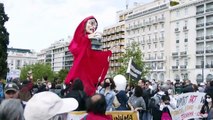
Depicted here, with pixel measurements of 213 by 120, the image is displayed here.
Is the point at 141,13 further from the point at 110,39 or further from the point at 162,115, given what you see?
the point at 162,115

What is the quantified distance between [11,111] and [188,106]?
8.55 meters

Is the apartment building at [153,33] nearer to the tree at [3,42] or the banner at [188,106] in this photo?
the tree at [3,42]

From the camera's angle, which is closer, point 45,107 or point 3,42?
point 45,107

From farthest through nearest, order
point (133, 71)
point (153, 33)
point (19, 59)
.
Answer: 1. point (19, 59)
2. point (153, 33)
3. point (133, 71)

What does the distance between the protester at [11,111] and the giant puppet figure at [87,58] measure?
6262 millimetres

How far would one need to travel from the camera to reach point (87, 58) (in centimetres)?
1074

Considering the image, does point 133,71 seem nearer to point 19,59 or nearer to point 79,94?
point 79,94

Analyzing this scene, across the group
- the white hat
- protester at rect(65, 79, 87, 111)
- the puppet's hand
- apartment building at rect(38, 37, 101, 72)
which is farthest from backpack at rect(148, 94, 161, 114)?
apartment building at rect(38, 37, 101, 72)

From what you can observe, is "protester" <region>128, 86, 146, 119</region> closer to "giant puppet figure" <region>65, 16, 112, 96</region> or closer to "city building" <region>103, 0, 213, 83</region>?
"giant puppet figure" <region>65, 16, 112, 96</region>

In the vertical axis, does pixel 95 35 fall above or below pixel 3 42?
below

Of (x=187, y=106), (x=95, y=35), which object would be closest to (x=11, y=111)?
(x=95, y=35)

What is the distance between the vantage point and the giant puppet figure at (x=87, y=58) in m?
10.5

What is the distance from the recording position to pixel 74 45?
1088cm

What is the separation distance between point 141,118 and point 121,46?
94.6m
